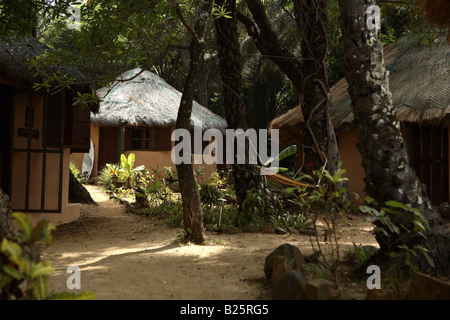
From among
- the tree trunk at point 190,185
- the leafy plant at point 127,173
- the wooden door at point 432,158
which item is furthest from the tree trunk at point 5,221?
the wooden door at point 432,158

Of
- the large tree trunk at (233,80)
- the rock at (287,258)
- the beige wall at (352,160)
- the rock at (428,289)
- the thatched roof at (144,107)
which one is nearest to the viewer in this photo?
the rock at (428,289)

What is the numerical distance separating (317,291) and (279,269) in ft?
1.54

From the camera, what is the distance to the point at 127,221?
7.06 m

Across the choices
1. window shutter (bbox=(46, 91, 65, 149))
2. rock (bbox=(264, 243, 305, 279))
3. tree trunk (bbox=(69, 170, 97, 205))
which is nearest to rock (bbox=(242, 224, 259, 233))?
rock (bbox=(264, 243, 305, 279))

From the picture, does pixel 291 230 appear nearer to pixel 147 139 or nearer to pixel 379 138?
pixel 379 138

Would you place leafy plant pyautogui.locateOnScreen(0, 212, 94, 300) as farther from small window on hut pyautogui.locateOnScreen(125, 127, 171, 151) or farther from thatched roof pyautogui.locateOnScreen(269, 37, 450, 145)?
small window on hut pyautogui.locateOnScreen(125, 127, 171, 151)

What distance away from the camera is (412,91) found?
8.05m

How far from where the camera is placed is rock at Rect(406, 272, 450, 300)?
7.82 ft

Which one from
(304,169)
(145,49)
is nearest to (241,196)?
(304,169)

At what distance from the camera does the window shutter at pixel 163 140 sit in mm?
12922

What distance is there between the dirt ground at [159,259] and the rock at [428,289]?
61cm

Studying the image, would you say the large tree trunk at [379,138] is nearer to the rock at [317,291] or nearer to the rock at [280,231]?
the rock at [317,291]

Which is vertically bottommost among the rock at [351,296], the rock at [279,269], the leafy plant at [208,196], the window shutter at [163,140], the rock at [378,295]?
the rock at [351,296]
